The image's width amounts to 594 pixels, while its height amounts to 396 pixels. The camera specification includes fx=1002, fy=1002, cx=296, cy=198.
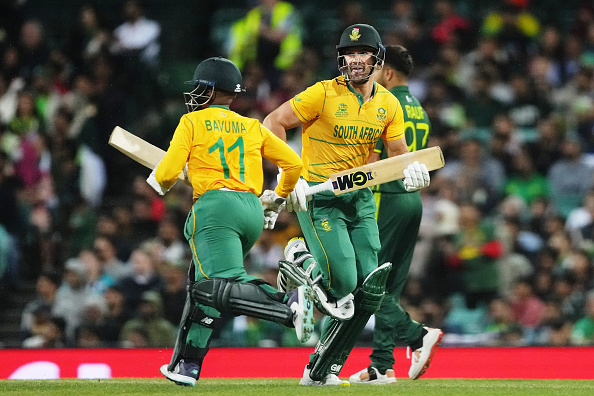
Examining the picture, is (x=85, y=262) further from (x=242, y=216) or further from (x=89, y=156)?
(x=242, y=216)

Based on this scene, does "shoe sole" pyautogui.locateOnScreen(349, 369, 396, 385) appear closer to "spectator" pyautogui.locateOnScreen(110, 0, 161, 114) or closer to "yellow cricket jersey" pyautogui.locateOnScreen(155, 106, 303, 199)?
"yellow cricket jersey" pyautogui.locateOnScreen(155, 106, 303, 199)

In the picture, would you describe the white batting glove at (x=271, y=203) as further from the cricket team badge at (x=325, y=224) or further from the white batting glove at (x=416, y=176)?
the white batting glove at (x=416, y=176)

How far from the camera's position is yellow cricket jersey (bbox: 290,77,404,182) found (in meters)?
6.11

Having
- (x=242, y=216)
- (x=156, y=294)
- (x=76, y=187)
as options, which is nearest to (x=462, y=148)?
(x=156, y=294)

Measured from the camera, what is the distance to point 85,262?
10070 mm

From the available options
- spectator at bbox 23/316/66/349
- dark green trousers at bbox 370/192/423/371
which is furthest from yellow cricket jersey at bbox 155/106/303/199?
spectator at bbox 23/316/66/349

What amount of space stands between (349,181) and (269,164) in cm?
465

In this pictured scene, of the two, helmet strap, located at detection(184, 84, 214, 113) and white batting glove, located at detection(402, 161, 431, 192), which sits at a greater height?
helmet strap, located at detection(184, 84, 214, 113)

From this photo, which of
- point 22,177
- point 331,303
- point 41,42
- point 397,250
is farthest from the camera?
point 41,42

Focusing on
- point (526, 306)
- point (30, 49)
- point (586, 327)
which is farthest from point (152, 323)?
point (30, 49)

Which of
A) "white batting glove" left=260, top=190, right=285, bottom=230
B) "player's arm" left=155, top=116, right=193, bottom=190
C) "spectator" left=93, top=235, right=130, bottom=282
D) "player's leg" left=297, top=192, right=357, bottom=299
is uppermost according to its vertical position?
"player's arm" left=155, top=116, right=193, bottom=190

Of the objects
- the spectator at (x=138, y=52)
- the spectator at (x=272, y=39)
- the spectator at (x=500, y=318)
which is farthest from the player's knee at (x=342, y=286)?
the spectator at (x=138, y=52)

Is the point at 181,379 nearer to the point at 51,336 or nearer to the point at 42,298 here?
the point at 51,336

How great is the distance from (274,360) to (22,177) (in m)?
4.63
